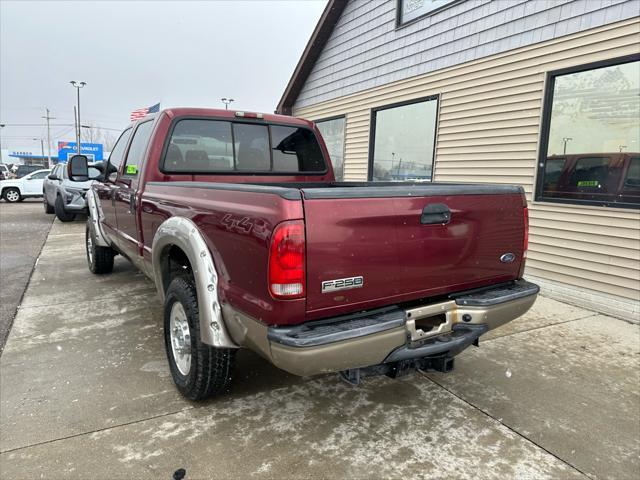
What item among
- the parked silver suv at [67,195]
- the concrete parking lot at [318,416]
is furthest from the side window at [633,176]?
the parked silver suv at [67,195]

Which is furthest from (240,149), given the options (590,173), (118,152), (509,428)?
(590,173)

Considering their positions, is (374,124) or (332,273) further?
(374,124)

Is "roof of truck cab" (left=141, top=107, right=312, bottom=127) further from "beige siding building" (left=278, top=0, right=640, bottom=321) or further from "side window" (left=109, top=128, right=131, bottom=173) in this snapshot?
"beige siding building" (left=278, top=0, right=640, bottom=321)

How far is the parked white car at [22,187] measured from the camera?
18.7 meters

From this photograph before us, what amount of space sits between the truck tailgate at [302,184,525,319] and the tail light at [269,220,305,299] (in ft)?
0.16

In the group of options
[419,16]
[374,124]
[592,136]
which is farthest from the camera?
[374,124]

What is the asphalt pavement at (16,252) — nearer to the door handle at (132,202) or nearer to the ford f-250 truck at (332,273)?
the door handle at (132,202)

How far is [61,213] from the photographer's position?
39.9 ft

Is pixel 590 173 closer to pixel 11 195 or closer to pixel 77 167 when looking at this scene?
pixel 77 167

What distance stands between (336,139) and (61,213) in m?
8.05

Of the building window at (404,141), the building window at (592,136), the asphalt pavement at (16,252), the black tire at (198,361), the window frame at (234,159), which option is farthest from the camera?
the building window at (404,141)

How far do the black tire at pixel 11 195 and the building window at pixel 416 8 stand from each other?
60.5 feet

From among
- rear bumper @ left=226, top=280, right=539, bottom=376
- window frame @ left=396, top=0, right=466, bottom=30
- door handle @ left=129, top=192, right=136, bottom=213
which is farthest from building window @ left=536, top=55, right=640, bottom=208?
door handle @ left=129, top=192, right=136, bottom=213

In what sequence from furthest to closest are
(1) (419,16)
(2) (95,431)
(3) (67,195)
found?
(3) (67,195) → (1) (419,16) → (2) (95,431)
